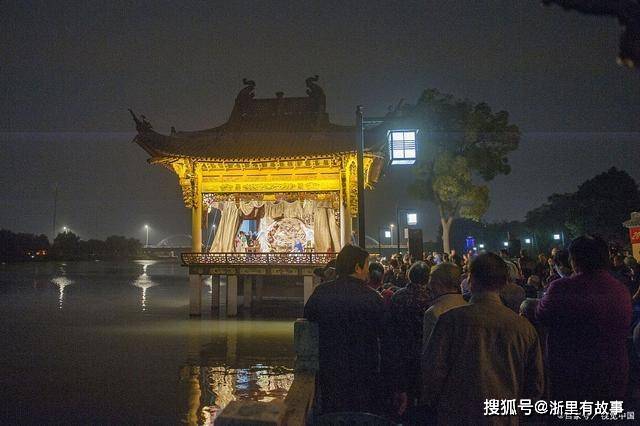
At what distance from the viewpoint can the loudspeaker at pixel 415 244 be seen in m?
16.5

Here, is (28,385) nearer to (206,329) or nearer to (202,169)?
(206,329)

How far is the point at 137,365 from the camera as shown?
11.3 metres

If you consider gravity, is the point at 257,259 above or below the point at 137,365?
above

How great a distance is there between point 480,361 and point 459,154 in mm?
26237

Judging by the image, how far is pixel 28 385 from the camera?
382 inches

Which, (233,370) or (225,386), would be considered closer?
(225,386)

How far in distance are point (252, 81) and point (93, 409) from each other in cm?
2032

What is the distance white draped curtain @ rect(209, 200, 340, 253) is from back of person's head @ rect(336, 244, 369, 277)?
57.3ft

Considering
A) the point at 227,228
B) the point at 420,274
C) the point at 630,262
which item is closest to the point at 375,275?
the point at 420,274

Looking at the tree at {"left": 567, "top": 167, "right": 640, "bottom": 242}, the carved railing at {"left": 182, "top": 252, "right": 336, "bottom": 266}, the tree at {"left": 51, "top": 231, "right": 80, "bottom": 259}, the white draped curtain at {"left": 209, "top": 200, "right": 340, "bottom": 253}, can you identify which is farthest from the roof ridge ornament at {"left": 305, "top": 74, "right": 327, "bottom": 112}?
the tree at {"left": 51, "top": 231, "right": 80, "bottom": 259}

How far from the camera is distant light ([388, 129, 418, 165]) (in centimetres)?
1262

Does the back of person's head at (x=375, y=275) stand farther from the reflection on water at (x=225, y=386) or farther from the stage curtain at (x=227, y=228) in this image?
the stage curtain at (x=227, y=228)

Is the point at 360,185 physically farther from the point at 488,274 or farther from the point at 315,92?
the point at 315,92

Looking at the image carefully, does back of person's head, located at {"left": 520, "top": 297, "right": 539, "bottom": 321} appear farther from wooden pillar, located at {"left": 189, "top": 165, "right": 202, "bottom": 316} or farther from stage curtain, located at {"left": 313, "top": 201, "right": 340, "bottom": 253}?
wooden pillar, located at {"left": 189, "top": 165, "right": 202, "bottom": 316}
